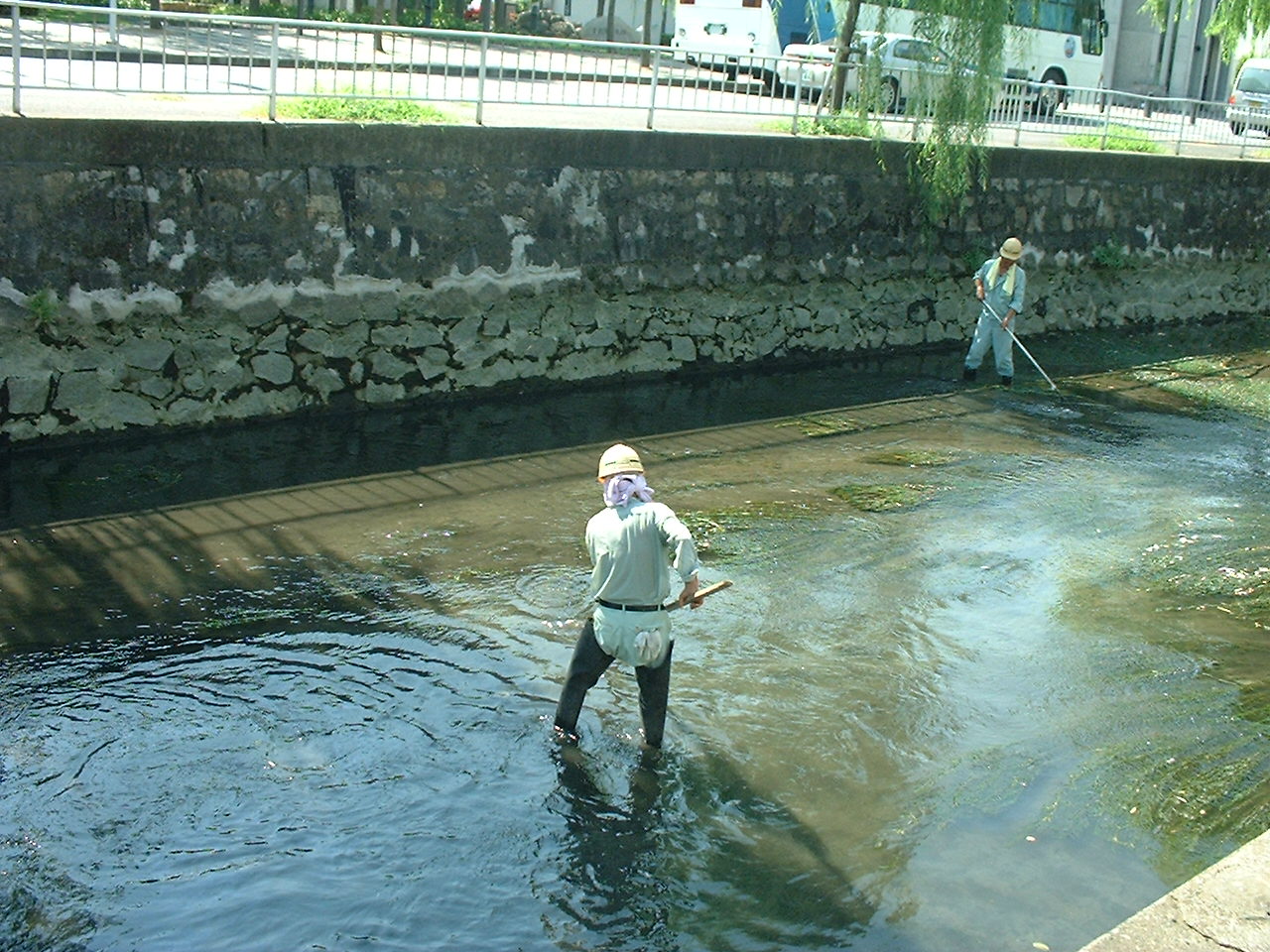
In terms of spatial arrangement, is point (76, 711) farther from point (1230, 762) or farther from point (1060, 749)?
point (1230, 762)

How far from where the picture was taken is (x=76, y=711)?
6.55 metres

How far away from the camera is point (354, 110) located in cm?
1173

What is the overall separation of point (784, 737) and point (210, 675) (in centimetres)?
295

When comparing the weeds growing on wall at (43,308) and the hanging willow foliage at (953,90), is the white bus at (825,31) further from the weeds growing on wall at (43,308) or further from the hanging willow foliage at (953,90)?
the weeds growing on wall at (43,308)

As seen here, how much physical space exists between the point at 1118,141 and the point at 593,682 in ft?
50.8

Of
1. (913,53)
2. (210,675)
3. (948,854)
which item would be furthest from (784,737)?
(913,53)

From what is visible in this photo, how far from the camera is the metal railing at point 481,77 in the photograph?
11.1 meters

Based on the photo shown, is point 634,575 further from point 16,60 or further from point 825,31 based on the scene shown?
point 825,31

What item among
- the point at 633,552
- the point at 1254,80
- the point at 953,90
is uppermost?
the point at 1254,80

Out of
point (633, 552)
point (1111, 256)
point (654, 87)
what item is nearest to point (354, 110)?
point (654, 87)

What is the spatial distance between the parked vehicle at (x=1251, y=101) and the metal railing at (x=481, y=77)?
131 millimetres

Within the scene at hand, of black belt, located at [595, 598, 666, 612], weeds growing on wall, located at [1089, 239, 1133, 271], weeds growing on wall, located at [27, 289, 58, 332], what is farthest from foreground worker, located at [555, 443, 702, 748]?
weeds growing on wall, located at [1089, 239, 1133, 271]

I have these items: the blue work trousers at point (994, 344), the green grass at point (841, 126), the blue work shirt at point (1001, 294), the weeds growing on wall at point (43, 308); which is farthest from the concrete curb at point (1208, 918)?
the green grass at point (841, 126)

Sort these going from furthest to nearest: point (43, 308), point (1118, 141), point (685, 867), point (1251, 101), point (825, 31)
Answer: point (825, 31) → point (1251, 101) → point (1118, 141) → point (43, 308) → point (685, 867)
